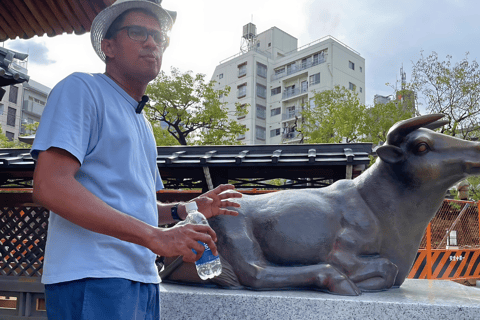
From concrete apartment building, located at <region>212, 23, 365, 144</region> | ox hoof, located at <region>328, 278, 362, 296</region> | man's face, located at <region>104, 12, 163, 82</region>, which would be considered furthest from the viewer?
concrete apartment building, located at <region>212, 23, 365, 144</region>

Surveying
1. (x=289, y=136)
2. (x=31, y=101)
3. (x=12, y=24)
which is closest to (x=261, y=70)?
(x=289, y=136)

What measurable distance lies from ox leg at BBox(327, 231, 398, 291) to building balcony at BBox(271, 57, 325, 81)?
39263mm

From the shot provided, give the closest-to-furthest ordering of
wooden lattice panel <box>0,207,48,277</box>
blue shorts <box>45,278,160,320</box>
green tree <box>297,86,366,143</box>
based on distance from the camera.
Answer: blue shorts <box>45,278,160,320</box> < wooden lattice panel <box>0,207,48,277</box> < green tree <box>297,86,366,143</box>

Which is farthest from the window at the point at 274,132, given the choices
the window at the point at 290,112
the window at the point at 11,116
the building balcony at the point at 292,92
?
the window at the point at 11,116

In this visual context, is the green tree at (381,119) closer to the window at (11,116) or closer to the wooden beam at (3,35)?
the wooden beam at (3,35)

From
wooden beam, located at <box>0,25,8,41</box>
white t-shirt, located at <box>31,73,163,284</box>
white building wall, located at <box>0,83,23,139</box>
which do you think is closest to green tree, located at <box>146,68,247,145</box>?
wooden beam, located at <box>0,25,8,41</box>

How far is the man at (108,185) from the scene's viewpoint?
1.10 meters

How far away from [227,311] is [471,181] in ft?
55.9

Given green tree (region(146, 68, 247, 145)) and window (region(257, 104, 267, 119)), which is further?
window (region(257, 104, 267, 119))

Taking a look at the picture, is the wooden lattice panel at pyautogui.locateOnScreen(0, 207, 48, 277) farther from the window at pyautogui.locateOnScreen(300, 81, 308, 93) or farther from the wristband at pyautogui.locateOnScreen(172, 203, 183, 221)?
the window at pyautogui.locateOnScreen(300, 81, 308, 93)

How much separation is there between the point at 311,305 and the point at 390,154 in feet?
4.07

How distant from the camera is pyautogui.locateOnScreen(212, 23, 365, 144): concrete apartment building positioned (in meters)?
40.3

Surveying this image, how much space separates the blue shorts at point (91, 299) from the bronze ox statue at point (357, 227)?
73.4 inches

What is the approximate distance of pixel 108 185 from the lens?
4.22 feet
